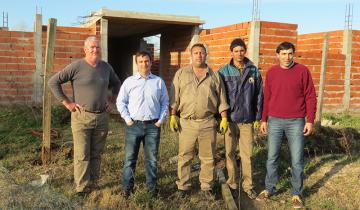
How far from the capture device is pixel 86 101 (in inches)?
182

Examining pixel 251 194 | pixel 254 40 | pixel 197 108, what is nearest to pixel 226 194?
pixel 251 194

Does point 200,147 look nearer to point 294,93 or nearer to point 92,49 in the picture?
point 294,93

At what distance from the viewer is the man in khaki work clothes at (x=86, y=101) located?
4.59 m

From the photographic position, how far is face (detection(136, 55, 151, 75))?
4594 mm

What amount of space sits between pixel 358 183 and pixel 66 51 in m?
7.46

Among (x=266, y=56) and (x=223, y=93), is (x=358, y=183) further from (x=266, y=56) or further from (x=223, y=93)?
(x=266, y=56)

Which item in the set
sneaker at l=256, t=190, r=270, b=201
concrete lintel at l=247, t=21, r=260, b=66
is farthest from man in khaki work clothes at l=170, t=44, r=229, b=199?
concrete lintel at l=247, t=21, r=260, b=66

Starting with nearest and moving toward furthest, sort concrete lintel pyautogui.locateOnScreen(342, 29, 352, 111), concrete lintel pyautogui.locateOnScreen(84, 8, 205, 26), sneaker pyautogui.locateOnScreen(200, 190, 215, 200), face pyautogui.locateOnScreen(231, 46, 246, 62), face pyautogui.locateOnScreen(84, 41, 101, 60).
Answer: face pyautogui.locateOnScreen(84, 41, 101, 60) < face pyautogui.locateOnScreen(231, 46, 246, 62) < sneaker pyautogui.locateOnScreen(200, 190, 215, 200) < concrete lintel pyautogui.locateOnScreen(84, 8, 205, 26) < concrete lintel pyautogui.locateOnScreen(342, 29, 352, 111)

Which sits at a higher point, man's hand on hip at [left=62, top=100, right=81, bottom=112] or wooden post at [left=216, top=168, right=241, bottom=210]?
man's hand on hip at [left=62, top=100, right=81, bottom=112]

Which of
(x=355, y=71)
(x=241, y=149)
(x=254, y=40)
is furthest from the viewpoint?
(x=355, y=71)

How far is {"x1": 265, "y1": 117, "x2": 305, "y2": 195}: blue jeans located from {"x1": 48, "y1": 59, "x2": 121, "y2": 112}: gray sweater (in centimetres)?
209

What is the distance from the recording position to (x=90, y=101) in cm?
462

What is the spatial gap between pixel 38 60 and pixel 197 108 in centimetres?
651

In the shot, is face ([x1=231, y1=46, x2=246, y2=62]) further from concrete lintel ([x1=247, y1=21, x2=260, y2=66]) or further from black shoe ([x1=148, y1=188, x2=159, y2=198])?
concrete lintel ([x1=247, y1=21, x2=260, y2=66])
